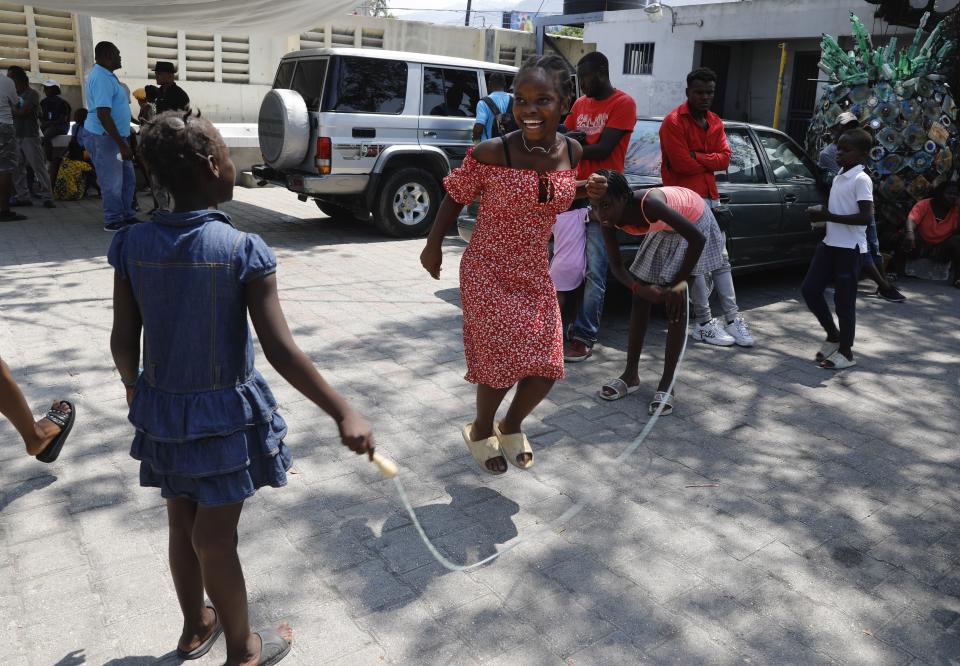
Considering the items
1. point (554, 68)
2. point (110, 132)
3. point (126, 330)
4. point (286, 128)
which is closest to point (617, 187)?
point (554, 68)

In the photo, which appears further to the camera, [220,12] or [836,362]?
[220,12]

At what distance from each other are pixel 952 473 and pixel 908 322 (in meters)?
3.25

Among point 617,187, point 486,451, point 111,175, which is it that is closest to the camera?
point 486,451

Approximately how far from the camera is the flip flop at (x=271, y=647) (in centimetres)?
263

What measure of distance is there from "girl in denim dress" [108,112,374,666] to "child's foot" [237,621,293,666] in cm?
30

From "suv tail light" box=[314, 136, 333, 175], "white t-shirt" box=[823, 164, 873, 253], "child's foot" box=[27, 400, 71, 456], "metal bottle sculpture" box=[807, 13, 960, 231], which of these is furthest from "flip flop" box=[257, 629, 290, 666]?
"metal bottle sculpture" box=[807, 13, 960, 231]

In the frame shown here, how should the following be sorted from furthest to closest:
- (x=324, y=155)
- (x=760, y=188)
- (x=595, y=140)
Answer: (x=324, y=155) → (x=760, y=188) → (x=595, y=140)

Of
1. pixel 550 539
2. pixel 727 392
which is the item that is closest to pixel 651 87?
pixel 727 392

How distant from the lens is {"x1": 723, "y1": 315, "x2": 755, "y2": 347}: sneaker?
6.26 meters

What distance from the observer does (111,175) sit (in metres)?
9.05

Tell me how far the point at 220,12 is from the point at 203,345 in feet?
27.0

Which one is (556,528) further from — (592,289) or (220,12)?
(220,12)

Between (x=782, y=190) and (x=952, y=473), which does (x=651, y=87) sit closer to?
(x=782, y=190)

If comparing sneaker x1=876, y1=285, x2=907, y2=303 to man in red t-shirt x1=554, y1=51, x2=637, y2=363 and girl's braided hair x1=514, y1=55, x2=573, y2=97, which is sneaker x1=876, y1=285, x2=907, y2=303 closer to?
man in red t-shirt x1=554, y1=51, x2=637, y2=363
